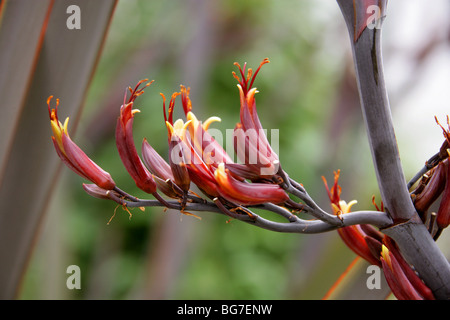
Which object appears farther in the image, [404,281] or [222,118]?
[222,118]

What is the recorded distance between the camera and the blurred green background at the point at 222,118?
89 centimetres

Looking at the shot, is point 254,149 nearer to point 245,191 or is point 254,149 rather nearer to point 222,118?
point 245,191

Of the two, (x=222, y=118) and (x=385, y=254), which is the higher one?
(x=222, y=118)

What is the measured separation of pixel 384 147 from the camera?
254 mm

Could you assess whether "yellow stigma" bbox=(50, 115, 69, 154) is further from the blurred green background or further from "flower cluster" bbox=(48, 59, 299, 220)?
the blurred green background

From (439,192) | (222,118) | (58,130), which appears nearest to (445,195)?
(439,192)

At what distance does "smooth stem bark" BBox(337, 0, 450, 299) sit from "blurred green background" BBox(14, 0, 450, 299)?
0.57m

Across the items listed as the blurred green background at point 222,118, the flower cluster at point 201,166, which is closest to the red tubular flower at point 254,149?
the flower cluster at point 201,166

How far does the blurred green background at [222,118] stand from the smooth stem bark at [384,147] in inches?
22.6

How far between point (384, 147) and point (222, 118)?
4.66 feet

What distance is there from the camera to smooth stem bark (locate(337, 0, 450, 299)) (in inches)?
9.8

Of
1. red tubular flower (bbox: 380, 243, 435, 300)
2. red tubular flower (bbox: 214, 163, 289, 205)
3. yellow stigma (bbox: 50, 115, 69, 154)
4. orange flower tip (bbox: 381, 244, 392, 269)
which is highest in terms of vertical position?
yellow stigma (bbox: 50, 115, 69, 154)

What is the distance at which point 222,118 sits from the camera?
1664 millimetres

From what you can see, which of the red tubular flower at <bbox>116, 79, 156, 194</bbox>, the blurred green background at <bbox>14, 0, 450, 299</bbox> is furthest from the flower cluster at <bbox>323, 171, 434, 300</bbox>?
the blurred green background at <bbox>14, 0, 450, 299</bbox>
